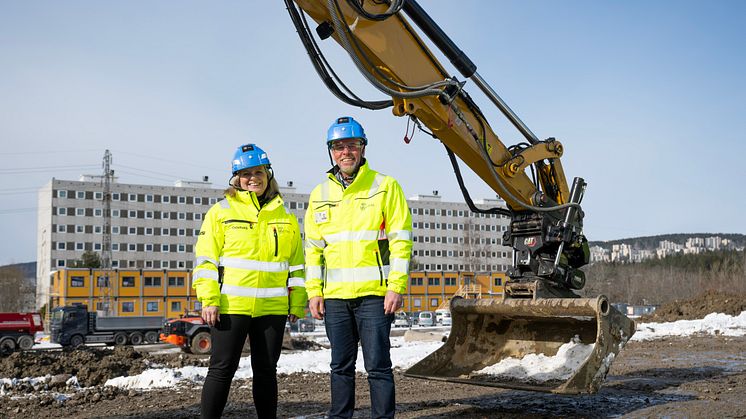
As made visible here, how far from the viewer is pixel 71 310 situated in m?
26.7

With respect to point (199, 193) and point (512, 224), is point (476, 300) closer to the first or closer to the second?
point (512, 224)

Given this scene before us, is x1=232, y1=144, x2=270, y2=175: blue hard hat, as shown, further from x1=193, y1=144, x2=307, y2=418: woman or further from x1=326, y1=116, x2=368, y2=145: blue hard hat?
x1=326, y1=116, x2=368, y2=145: blue hard hat

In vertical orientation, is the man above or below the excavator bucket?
above

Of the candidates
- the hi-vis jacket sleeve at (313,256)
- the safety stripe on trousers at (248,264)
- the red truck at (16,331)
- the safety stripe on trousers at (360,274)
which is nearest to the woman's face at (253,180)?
the hi-vis jacket sleeve at (313,256)

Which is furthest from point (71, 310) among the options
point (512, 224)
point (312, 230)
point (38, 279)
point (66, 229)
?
point (38, 279)

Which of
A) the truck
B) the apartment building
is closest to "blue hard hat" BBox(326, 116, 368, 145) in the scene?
the truck

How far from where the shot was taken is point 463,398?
640 cm

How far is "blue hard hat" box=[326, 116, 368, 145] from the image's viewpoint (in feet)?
15.0

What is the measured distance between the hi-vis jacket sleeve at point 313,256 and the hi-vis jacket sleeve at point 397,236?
19.8 inches

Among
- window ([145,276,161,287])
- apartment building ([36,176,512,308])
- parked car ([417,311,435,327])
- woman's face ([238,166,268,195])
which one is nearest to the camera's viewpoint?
woman's face ([238,166,268,195])

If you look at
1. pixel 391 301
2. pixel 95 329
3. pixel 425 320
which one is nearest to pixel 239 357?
pixel 391 301

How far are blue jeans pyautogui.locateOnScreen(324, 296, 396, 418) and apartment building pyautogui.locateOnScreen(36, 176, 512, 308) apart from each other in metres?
68.0

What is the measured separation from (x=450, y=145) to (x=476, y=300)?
5.34 ft

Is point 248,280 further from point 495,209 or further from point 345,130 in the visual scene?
point 495,209
